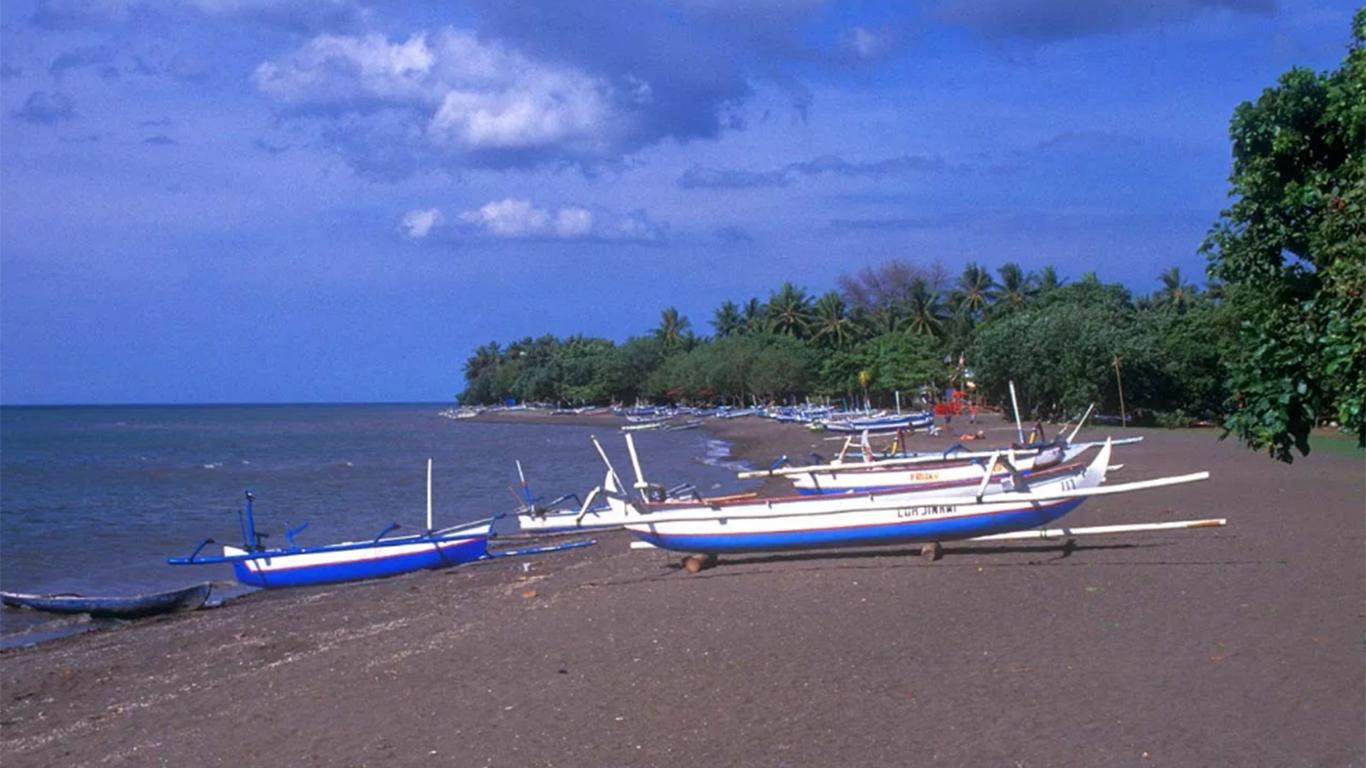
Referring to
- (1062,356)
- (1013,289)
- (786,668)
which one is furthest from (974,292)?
(786,668)

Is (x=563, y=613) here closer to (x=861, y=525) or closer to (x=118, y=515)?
(x=861, y=525)

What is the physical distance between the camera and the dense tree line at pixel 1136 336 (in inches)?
231

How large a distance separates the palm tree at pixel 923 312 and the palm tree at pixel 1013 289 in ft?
14.1

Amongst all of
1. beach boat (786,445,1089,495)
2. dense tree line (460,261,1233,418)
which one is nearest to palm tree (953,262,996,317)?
dense tree line (460,261,1233,418)

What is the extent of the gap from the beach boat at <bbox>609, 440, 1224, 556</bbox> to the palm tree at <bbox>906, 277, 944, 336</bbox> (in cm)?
6966

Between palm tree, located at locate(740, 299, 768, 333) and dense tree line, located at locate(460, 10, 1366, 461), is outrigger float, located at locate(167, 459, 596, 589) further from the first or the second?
palm tree, located at locate(740, 299, 768, 333)

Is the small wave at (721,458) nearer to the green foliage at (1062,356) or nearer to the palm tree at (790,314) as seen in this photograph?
the green foliage at (1062,356)

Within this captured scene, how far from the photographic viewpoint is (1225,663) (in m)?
8.73

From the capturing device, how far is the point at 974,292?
84.5 metres

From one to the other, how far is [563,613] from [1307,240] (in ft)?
28.2

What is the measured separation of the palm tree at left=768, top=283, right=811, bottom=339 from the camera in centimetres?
10188

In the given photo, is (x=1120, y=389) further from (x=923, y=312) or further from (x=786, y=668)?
(x=786, y=668)

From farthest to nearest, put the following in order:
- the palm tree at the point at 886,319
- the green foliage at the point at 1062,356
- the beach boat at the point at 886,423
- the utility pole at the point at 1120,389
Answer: the palm tree at the point at 886,319 < the beach boat at the point at 886,423 < the green foliage at the point at 1062,356 < the utility pole at the point at 1120,389

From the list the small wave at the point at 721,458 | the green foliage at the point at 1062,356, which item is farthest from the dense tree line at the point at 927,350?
the small wave at the point at 721,458
